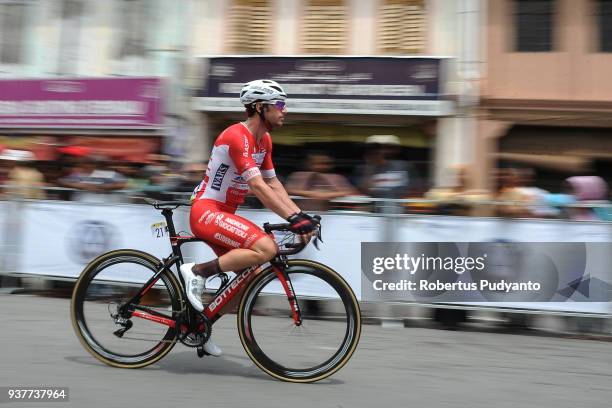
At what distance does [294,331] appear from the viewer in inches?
205

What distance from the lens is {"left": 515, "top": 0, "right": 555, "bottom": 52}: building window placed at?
13.7m

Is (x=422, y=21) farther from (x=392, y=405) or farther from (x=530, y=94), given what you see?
(x=392, y=405)

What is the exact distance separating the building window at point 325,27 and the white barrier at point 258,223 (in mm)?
6682

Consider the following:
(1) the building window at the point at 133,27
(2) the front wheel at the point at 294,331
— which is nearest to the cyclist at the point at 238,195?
(2) the front wheel at the point at 294,331

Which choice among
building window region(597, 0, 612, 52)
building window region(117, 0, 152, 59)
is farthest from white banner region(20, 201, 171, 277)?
building window region(597, 0, 612, 52)

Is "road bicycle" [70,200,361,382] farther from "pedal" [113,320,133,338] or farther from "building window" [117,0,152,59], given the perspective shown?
"building window" [117,0,152,59]

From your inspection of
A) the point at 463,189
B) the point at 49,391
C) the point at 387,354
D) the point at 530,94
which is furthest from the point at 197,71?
the point at 49,391

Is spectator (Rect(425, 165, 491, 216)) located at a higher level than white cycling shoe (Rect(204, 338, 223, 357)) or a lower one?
higher

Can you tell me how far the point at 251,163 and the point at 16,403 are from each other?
192cm

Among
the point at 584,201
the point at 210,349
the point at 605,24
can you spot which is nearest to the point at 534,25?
the point at 605,24

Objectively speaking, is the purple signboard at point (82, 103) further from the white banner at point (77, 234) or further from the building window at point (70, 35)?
the white banner at point (77, 234)

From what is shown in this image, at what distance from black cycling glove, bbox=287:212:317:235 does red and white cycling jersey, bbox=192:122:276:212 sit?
0.39 meters

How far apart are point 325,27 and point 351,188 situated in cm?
612

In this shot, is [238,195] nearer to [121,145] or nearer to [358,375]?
[358,375]
